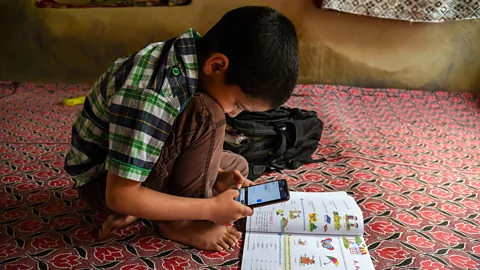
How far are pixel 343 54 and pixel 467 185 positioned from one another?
44.6 inches

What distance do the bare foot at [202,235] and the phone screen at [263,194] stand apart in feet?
0.31

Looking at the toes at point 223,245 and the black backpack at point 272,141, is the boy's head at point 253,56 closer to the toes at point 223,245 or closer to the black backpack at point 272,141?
the toes at point 223,245

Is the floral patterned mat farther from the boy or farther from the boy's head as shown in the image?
the boy's head

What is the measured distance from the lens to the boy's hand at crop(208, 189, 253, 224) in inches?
36.7

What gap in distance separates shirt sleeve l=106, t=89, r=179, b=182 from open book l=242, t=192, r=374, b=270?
36 centimetres

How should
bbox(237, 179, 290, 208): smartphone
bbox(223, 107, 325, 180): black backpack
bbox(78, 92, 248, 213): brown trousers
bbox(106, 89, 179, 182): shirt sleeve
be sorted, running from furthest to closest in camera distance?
bbox(223, 107, 325, 180): black backpack, bbox(237, 179, 290, 208): smartphone, bbox(78, 92, 248, 213): brown trousers, bbox(106, 89, 179, 182): shirt sleeve

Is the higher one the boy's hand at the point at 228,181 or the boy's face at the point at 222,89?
the boy's face at the point at 222,89

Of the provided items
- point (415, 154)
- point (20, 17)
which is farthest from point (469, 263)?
point (20, 17)

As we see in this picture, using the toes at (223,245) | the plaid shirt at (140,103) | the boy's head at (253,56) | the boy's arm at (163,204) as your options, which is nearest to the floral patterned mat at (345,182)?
the toes at (223,245)

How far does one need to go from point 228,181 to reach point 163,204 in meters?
0.28

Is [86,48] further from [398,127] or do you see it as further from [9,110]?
[398,127]

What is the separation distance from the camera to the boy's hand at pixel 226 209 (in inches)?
36.7

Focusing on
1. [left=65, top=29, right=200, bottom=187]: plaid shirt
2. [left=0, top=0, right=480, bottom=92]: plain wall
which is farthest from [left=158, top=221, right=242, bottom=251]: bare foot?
[left=0, top=0, right=480, bottom=92]: plain wall

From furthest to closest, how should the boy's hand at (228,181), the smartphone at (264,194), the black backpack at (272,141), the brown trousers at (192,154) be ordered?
1. the black backpack at (272,141)
2. the boy's hand at (228,181)
3. the smartphone at (264,194)
4. the brown trousers at (192,154)
